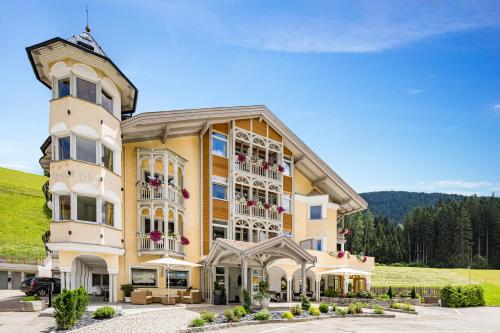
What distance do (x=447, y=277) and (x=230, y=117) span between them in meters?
65.5

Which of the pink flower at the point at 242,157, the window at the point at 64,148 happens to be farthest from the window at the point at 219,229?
the window at the point at 64,148

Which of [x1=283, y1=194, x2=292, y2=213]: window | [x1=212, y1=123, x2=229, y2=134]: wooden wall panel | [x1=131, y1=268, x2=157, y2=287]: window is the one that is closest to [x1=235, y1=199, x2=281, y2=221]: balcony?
[x1=283, y1=194, x2=292, y2=213]: window

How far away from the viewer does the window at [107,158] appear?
25.3 metres

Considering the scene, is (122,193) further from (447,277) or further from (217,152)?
(447,277)

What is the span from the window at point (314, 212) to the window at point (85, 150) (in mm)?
21437

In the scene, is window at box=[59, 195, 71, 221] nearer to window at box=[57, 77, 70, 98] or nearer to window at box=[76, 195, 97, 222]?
window at box=[76, 195, 97, 222]

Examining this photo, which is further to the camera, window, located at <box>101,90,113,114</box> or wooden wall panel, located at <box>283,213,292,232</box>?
wooden wall panel, located at <box>283,213,292,232</box>

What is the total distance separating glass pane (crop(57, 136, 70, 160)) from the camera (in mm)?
→ 23781

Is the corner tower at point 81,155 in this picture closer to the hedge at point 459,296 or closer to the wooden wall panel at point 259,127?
the wooden wall panel at point 259,127

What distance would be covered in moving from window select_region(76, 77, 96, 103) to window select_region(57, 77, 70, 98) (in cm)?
57

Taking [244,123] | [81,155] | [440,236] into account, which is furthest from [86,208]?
[440,236]

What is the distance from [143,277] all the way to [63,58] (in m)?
14.2

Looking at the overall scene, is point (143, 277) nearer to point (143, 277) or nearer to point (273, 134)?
point (143, 277)

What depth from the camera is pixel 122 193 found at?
2770cm
